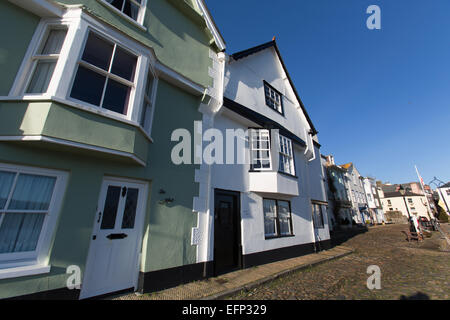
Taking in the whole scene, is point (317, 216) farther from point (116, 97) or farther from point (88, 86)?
point (88, 86)

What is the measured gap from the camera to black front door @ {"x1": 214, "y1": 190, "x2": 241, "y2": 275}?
6203mm

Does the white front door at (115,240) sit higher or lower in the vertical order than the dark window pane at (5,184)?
lower

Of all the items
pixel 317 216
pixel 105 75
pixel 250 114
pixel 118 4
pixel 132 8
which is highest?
pixel 132 8

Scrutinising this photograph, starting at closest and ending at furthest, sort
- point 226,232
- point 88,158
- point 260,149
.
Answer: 1. point 88,158
2. point 226,232
3. point 260,149

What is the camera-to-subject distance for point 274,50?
11.6m

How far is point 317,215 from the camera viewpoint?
38.2ft

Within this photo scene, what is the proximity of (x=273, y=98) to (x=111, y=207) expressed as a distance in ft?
33.2

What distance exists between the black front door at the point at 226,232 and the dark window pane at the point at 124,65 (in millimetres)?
4632

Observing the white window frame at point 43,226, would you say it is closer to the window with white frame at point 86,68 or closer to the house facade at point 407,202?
the window with white frame at point 86,68

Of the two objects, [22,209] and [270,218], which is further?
[270,218]

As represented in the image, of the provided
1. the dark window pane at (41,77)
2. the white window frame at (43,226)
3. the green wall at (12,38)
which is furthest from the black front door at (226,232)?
the green wall at (12,38)

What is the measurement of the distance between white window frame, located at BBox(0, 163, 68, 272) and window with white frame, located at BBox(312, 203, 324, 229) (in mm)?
11867

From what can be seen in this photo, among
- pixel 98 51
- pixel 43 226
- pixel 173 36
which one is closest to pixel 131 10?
pixel 173 36

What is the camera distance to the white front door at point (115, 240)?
12.9 ft
